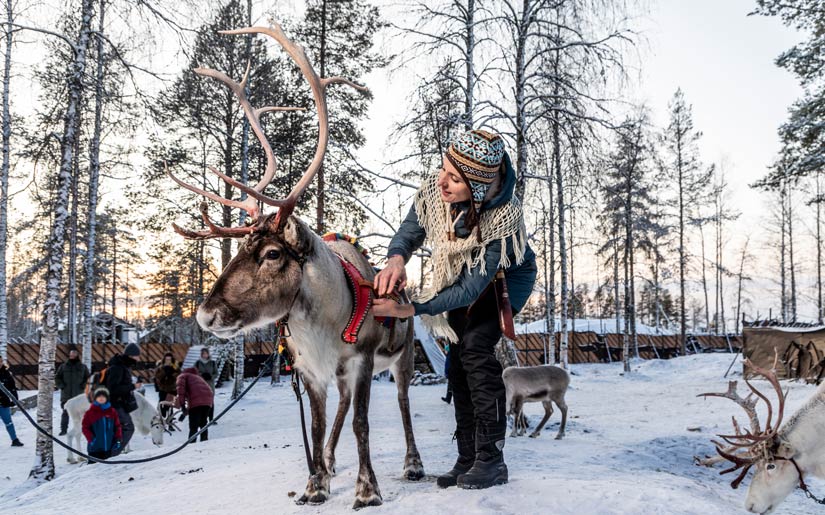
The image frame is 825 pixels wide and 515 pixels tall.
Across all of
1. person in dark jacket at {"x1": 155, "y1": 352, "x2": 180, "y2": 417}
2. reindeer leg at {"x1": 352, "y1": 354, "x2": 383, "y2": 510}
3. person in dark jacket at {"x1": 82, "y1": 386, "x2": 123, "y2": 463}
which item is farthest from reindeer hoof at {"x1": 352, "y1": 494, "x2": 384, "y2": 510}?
person in dark jacket at {"x1": 155, "y1": 352, "x2": 180, "y2": 417}

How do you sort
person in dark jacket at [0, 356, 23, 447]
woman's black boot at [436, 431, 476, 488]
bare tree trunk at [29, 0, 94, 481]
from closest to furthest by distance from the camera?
1. woman's black boot at [436, 431, 476, 488]
2. bare tree trunk at [29, 0, 94, 481]
3. person in dark jacket at [0, 356, 23, 447]

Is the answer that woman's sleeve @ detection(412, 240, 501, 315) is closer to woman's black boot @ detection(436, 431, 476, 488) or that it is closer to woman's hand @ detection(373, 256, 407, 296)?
woman's hand @ detection(373, 256, 407, 296)

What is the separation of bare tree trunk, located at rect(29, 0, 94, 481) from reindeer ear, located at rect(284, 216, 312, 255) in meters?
7.41

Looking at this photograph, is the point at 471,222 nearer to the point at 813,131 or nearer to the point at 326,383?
the point at 326,383

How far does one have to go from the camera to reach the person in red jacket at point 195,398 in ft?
35.8

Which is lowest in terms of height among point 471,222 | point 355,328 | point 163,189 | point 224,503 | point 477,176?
point 224,503

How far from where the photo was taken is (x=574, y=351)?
33.8m

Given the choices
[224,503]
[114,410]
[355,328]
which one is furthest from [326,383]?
[114,410]

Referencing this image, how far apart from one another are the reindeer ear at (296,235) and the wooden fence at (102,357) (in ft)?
65.4

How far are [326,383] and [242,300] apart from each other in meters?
1.00

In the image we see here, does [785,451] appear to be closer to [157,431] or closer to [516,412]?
[516,412]

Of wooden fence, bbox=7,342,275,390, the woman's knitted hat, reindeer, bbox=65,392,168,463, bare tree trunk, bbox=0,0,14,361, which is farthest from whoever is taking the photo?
wooden fence, bbox=7,342,275,390

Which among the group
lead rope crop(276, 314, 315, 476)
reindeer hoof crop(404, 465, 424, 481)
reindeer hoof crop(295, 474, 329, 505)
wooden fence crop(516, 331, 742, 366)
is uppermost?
lead rope crop(276, 314, 315, 476)

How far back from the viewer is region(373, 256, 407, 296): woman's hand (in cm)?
315
